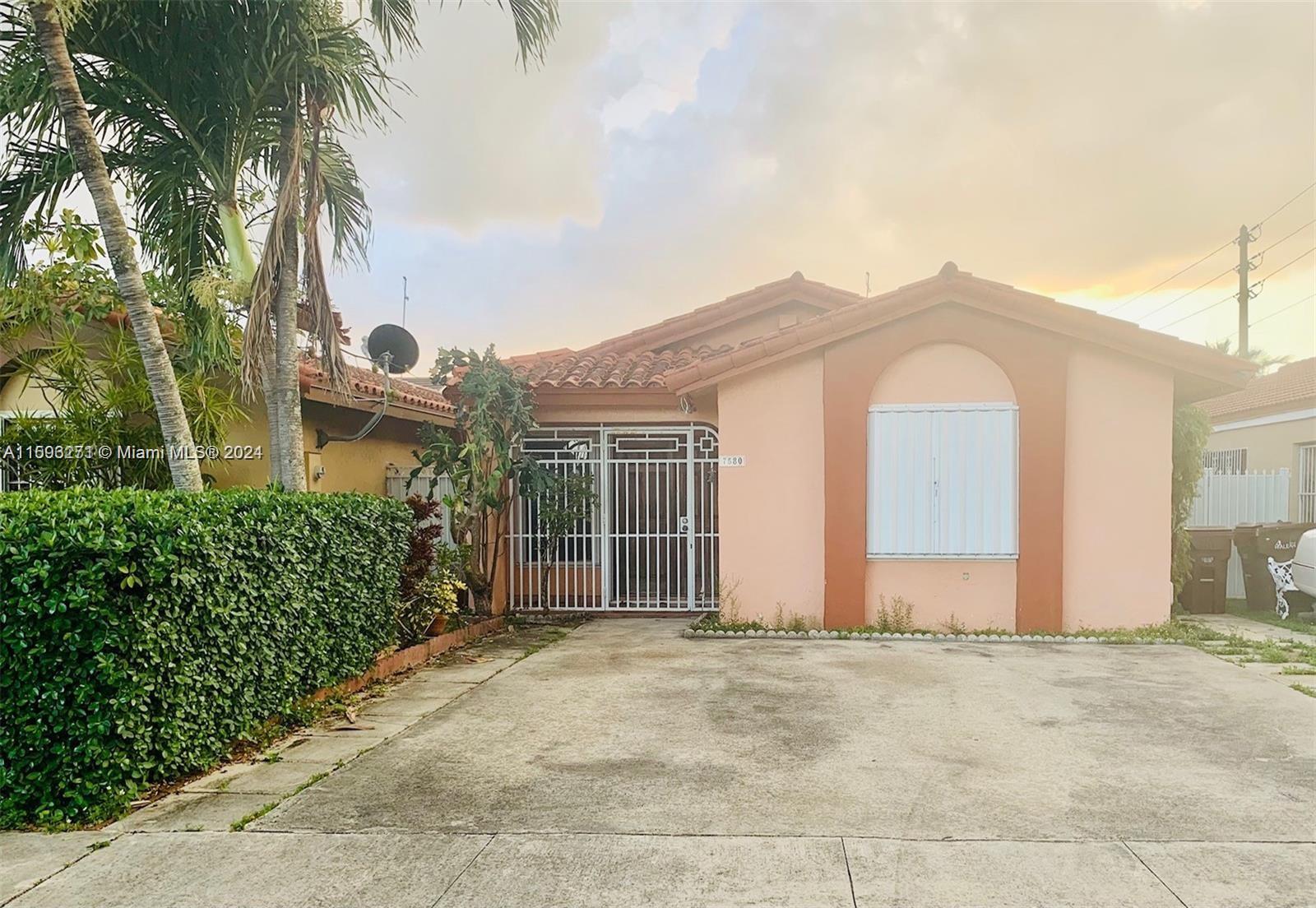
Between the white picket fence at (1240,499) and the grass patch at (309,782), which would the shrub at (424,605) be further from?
the white picket fence at (1240,499)

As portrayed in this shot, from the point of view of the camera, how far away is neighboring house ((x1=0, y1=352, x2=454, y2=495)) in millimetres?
9242

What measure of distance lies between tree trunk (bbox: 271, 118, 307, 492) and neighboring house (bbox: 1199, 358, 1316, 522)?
16.9m

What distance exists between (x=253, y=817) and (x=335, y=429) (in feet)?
22.6

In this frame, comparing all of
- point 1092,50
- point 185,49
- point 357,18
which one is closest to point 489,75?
point 357,18

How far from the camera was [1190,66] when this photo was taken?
458 inches

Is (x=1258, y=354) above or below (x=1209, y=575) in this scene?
above

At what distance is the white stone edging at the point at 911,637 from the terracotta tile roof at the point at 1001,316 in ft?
10.3

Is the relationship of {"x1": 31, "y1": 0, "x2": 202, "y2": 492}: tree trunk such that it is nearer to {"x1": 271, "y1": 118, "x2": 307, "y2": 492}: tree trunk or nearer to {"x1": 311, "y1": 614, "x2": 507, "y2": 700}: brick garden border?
{"x1": 271, "y1": 118, "x2": 307, "y2": 492}: tree trunk

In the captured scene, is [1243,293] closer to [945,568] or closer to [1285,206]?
[1285,206]

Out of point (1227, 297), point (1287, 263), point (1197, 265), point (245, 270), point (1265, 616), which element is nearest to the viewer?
point (245, 270)

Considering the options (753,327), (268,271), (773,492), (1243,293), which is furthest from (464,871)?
(1243,293)

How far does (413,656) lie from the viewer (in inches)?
340

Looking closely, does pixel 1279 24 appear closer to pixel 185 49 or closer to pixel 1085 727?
pixel 1085 727

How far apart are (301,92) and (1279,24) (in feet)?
41.5
